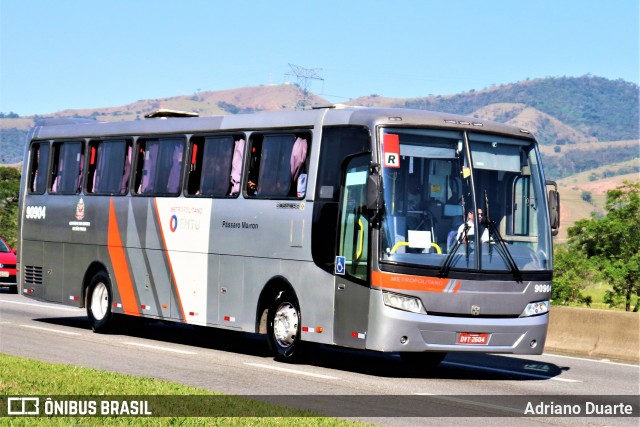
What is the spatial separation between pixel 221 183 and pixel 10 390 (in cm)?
706

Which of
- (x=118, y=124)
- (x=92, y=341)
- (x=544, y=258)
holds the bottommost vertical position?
(x=92, y=341)

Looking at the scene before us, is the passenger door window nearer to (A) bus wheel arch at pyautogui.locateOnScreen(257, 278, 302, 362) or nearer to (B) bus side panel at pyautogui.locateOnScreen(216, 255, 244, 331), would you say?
(A) bus wheel arch at pyautogui.locateOnScreen(257, 278, 302, 362)

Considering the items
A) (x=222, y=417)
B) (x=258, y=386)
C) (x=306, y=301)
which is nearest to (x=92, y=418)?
(x=222, y=417)

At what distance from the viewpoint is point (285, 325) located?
16594 mm

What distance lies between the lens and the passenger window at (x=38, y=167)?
23156mm

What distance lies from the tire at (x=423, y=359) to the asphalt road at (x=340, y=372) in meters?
0.15

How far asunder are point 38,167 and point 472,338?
11.4 metres

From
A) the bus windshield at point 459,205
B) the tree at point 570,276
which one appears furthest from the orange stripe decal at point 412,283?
the tree at point 570,276

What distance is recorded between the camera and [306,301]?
1611 centimetres

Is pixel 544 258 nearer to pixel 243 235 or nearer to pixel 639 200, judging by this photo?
pixel 243 235

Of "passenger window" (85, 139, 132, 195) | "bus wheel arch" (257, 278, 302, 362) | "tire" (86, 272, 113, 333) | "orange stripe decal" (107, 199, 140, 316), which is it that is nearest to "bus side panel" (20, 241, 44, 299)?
"tire" (86, 272, 113, 333)

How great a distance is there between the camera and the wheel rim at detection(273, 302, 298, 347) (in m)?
16.4

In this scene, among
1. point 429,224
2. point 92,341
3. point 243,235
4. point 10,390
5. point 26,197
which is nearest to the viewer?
point 10,390

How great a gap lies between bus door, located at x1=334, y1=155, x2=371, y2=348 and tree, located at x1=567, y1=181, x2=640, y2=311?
23.2 meters
